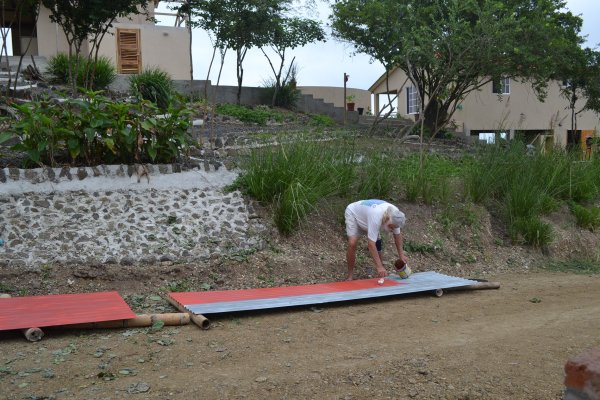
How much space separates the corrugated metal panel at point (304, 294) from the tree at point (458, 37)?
6825 mm

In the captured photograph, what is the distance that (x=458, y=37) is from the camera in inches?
533

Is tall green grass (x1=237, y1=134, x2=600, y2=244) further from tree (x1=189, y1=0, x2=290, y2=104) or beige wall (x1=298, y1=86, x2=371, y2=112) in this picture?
beige wall (x1=298, y1=86, x2=371, y2=112)

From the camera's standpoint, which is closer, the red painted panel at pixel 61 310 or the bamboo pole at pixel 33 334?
the bamboo pole at pixel 33 334

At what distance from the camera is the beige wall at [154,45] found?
17.9 metres

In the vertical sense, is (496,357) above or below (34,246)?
below

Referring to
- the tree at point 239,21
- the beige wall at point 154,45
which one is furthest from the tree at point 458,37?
the beige wall at point 154,45

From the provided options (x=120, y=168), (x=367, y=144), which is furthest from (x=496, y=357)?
(x=367, y=144)

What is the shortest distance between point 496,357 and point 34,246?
4980 millimetres

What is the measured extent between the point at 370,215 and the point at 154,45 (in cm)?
1364

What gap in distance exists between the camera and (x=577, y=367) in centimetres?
219

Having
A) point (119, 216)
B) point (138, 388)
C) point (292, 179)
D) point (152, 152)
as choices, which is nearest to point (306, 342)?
point (138, 388)

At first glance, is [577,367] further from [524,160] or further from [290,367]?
[524,160]

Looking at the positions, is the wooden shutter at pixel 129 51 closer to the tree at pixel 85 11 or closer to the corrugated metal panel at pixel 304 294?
the tree at pixel 85 11

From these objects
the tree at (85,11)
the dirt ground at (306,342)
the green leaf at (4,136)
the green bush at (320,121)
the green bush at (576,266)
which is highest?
the tree at (85,11)
